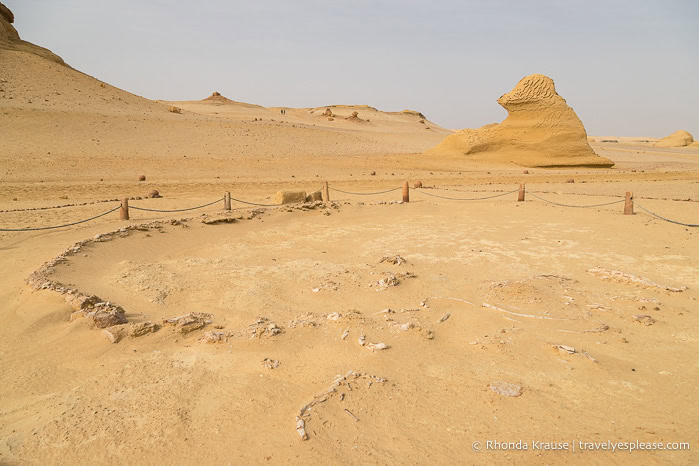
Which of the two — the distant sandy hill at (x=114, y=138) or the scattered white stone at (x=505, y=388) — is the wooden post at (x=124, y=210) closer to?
the distant sandy hill at (x=114, y=138)

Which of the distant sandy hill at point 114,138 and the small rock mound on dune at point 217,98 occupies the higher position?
the small rock mound on dune at point 217,98

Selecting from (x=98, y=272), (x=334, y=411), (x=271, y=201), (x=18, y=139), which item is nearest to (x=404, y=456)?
(x=334, y=411)

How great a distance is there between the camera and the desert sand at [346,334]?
9.69 ft

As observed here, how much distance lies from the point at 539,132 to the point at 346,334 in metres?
20.9

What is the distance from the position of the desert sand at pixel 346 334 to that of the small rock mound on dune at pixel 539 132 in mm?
11590

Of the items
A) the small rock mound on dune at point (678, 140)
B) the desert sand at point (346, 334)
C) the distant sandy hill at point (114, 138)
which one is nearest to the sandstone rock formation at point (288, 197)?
the desert sand at point (346, 334)

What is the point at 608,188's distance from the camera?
1534 centimetres

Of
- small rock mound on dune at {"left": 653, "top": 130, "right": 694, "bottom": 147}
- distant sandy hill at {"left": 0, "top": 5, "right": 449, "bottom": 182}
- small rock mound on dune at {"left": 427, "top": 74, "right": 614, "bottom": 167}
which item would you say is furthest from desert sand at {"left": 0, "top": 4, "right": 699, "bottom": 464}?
small rock mound on dune at {"left": 653, "top": 130, "right": 694, "bottom": 147}

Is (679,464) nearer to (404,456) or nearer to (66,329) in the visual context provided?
(404,456)

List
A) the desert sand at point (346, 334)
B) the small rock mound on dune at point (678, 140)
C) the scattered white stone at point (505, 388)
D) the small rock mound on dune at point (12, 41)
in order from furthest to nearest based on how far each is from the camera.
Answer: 1. the small rock mound on dune at point (678, 140)
2. the small rock mound on dune at point (12, 41)
3. the scattered white stone at point (505, 388)
4. the desert sand at point (346, 334)

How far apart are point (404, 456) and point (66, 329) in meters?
3.45

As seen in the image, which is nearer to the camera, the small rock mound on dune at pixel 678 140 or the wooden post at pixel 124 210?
the wooden post at pixel 124 210

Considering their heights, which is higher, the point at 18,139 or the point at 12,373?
the point at 18,139

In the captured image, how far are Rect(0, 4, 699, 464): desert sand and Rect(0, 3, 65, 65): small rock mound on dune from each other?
25180 millimetres
